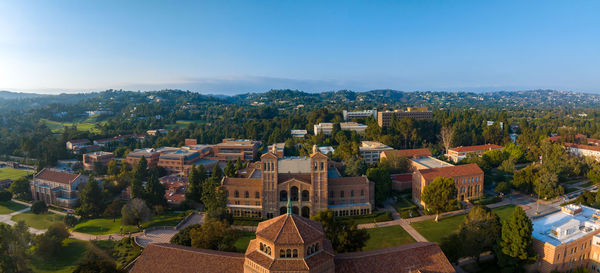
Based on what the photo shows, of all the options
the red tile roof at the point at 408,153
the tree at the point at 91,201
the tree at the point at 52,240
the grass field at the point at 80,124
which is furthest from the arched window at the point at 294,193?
the grass field at the point at 80,124

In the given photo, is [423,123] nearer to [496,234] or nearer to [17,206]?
[496,234]

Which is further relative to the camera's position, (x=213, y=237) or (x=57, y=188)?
(x=57, y=188)

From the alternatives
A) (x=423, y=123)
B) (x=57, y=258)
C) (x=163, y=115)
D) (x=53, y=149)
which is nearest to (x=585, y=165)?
(x=423, y=123)

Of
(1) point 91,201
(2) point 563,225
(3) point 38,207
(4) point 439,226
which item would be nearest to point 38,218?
(3) point 38,207

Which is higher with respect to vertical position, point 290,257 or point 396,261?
point 290,257

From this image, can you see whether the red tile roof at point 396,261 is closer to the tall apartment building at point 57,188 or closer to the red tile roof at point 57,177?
the tall apartment building at point 57,188

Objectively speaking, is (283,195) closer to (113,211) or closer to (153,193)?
(153,193)

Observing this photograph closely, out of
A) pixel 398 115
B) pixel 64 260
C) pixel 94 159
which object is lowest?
pixel 64 260
